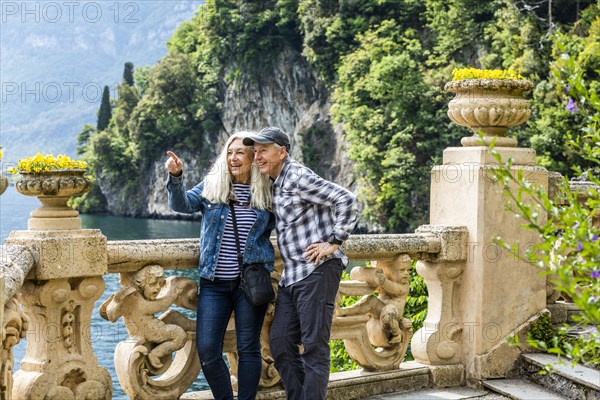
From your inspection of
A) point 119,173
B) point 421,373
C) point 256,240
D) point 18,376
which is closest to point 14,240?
point 18,376

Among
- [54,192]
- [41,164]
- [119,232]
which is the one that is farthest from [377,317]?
[119,232]

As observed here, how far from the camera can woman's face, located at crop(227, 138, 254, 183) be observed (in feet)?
16.2

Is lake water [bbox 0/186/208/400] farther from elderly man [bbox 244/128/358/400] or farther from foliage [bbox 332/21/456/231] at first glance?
elderly man [bbox 244/128/358/400]

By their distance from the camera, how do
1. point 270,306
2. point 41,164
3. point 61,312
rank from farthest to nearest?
point 270,306 < point 61,312 < point 41,164

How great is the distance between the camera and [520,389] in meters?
6.03

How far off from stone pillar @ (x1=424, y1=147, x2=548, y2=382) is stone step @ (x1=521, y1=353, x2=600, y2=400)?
0.16 meters

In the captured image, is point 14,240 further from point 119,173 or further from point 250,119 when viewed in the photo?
point 119,173

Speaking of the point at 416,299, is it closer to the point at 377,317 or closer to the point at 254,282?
the point at 377,317

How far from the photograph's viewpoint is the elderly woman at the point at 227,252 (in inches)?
190

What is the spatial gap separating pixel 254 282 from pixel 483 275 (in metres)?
1.98

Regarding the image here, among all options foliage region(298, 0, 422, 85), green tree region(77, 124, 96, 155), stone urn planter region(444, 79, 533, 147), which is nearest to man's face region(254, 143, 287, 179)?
stone urn planter region(444, 79, 533, 147)

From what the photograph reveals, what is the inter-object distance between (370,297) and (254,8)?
222 ft

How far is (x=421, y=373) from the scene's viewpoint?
6.23m

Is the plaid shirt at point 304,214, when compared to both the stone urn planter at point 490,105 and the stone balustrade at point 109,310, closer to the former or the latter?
the stone balustrade at point 109,310
